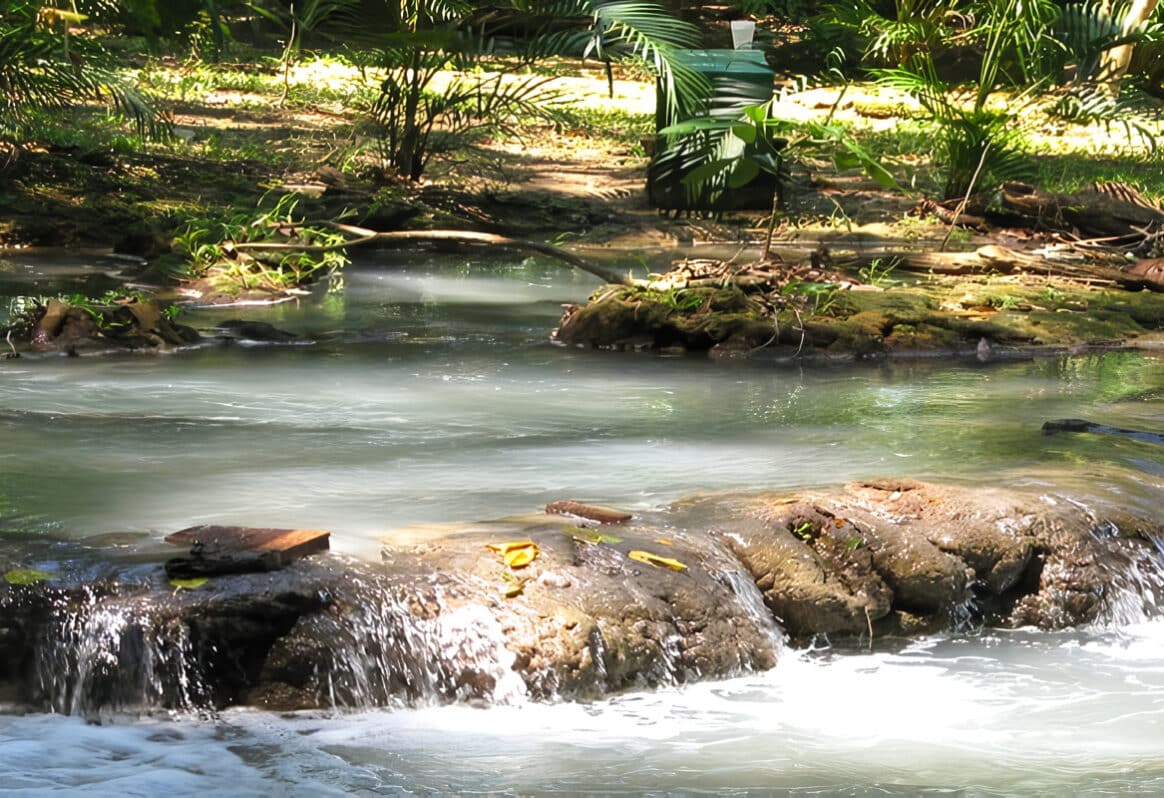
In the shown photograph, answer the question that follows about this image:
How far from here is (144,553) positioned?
430 centimetres

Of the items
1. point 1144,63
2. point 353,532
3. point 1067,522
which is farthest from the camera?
point 1144,63

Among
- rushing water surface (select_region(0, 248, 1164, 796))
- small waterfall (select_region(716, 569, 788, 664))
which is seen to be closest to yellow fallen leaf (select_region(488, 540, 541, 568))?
rushing water surface (select_region(0, 248, 1164, 796))

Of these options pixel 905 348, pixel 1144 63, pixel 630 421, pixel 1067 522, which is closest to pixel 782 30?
pixel 1144 63

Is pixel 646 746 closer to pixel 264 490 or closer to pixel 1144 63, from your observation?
pixel 264 490

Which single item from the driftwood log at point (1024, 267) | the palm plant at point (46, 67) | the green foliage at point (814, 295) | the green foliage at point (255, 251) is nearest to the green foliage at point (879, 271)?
the driftwood log at point (1024, 267)

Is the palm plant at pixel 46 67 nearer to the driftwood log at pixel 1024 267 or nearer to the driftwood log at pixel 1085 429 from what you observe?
the driftwood log at pixel 1024 267

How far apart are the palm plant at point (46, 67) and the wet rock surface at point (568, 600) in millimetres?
7508

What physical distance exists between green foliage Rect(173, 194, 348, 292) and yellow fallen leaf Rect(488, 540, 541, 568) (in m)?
5.78

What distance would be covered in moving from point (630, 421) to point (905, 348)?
2679 millimetres

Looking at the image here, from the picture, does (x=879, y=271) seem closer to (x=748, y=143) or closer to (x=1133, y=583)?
(x=748, y=143)

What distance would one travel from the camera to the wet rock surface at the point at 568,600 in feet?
13.1

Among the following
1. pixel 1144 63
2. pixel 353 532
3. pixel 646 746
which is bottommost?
pixel 646 746

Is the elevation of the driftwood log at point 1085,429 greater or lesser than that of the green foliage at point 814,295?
lesser

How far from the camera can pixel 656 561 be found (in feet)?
14.9
